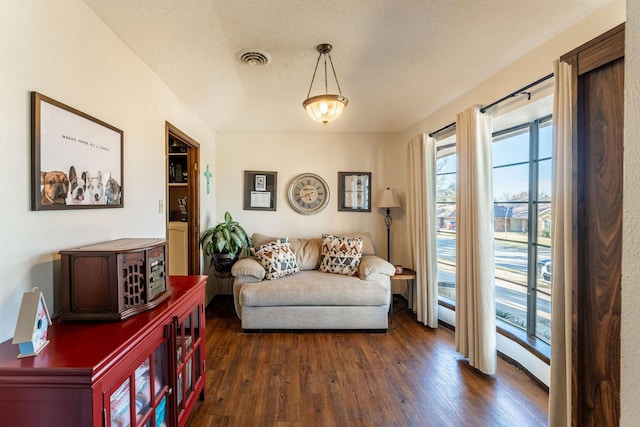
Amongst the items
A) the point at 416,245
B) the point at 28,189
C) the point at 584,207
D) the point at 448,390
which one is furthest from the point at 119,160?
the point at 416,245

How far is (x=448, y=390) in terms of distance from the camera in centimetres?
211

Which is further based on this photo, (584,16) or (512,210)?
(512,210)

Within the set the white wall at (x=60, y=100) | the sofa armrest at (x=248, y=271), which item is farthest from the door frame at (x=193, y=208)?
the white wall at (x=60, y=100)

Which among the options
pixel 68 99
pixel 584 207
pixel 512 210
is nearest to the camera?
pixel 584 207

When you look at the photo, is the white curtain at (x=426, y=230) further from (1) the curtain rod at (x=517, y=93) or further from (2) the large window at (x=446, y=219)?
(1) the curtain rod at (x=517, y=93)

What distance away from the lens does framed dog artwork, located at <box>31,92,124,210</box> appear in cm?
120

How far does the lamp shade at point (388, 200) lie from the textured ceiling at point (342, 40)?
117cm

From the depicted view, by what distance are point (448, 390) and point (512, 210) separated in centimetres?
161

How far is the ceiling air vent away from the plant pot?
6.91 ft

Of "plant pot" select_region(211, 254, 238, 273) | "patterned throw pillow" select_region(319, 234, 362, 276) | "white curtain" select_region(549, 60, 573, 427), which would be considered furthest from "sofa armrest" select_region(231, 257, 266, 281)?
"white curtain" select_region(549, 60, 573, 427)

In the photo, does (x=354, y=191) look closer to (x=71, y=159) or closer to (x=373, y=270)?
(x=373, y=270)

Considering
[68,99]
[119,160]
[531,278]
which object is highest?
[68,99]

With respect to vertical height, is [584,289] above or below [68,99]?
below

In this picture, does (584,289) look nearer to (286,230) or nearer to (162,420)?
(162,420)
